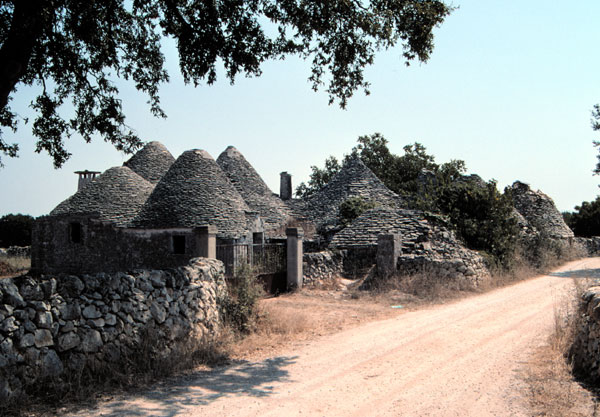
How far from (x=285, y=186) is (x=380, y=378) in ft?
98.1

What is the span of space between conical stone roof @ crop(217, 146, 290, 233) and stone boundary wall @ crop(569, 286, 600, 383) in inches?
839

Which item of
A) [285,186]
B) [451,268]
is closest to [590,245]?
[285,186]

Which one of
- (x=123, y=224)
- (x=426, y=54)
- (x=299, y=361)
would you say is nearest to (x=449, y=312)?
(x=299, y=361)

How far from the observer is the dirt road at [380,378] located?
17.5 ft

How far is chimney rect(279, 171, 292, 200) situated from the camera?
35.8 m

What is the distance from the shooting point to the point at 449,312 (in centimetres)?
1158

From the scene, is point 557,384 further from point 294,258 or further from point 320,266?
point 320,266

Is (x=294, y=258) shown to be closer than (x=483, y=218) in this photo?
Yes

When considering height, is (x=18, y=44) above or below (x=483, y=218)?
above

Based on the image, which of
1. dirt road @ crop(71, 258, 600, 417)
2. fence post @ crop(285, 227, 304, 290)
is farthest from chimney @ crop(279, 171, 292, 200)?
dirt road @ crop(71, 258, 600, 417)

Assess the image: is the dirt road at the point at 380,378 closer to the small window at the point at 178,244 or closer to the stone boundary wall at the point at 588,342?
the stone boundary wall at the point at 588,342

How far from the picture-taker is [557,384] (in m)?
5.89

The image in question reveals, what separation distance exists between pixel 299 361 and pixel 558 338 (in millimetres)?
4293

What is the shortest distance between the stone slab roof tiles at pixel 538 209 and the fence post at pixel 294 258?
993 inches
